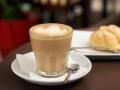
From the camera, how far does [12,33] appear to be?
2.32m

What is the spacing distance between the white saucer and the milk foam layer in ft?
0.37

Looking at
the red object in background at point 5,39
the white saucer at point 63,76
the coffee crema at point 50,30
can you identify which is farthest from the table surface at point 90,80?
the red object in background at point 5,39

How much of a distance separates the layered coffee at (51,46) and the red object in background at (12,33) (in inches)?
58.6

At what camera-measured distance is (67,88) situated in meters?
0.73

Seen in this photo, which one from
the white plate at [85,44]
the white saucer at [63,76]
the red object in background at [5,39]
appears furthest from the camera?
the red object in background at [5,39]

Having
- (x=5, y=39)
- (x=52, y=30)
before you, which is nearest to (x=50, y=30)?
(x=52, y=30)

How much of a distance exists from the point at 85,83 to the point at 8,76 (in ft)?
0.69

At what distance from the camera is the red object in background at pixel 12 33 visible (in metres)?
2.26

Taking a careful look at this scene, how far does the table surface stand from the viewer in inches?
28.6

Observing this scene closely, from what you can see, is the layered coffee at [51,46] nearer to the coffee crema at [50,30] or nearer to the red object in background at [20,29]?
the coffee crema at [50,30]

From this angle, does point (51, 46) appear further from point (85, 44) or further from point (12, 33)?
point (12, 33)

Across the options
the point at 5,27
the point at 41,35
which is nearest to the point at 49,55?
the point at 41,35

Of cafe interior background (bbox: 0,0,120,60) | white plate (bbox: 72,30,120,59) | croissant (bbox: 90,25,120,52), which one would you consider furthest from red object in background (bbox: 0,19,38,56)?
croissant (bbox: 90,25,120,52)

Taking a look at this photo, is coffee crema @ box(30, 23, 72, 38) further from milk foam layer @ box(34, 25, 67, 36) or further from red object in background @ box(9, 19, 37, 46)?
red object in background @ box(9, 19, 37, 46)
